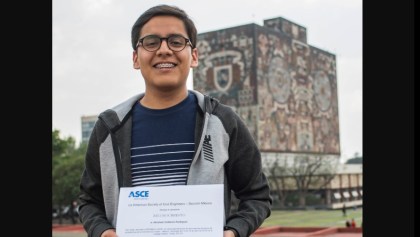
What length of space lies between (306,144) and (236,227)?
53.5 metres

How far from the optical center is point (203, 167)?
2.06 meters

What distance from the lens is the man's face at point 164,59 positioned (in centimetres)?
209

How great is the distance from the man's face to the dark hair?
1 centimetres

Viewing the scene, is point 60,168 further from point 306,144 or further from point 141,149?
point 141,149

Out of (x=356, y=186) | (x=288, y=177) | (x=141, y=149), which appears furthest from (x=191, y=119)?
(x=356, y=186)

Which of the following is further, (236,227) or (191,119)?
(191,119)

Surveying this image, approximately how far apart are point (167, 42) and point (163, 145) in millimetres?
348

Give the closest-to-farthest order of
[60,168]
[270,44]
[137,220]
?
1. [137,220]
2. [60,168]
3. [270,44]

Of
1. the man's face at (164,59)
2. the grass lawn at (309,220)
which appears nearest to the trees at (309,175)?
the grass lawn at (309,220)

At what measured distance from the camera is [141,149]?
214cm

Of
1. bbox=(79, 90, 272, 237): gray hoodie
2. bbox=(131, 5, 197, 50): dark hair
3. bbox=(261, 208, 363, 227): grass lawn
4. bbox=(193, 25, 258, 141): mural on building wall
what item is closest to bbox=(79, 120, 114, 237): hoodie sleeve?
bbox=(79, 90, 272, 237): gray hoodie

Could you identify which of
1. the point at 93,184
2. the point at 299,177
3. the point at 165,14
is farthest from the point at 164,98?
the point at 299,177

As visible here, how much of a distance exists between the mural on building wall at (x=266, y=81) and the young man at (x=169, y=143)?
4400cm

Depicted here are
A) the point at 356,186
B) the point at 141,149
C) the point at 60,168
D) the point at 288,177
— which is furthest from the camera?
the point at 356,186
